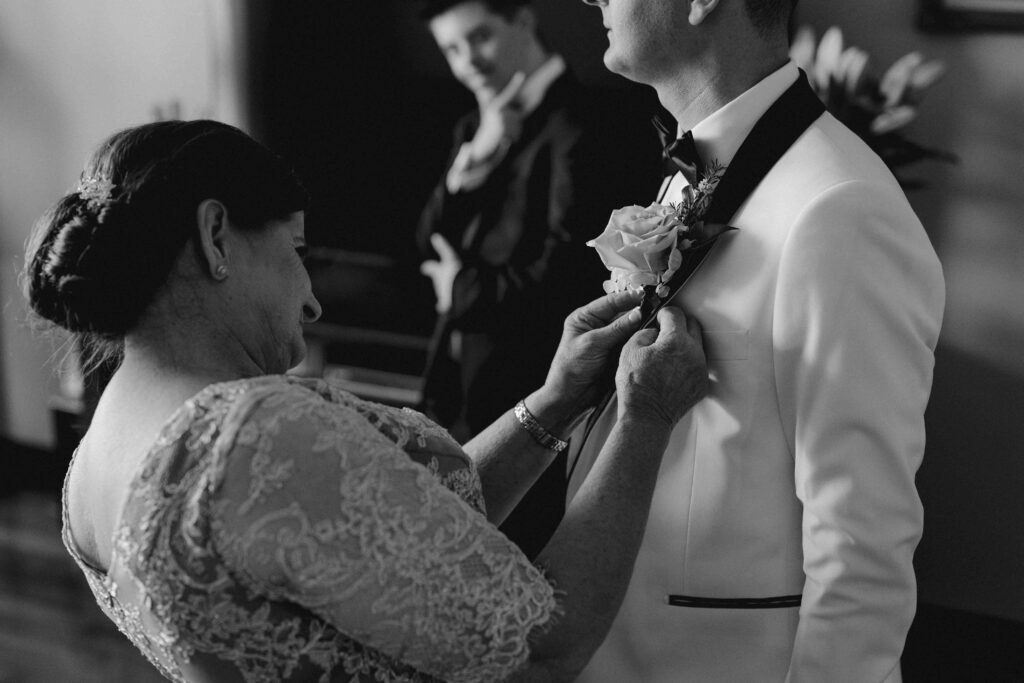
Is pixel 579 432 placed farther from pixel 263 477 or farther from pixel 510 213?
pixel 510 213

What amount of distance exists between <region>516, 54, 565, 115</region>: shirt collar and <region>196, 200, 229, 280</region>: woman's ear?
7.05ft

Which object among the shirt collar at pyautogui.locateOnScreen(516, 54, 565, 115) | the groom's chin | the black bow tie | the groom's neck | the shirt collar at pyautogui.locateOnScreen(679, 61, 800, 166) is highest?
the groom's chin

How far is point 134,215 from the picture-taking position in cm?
109

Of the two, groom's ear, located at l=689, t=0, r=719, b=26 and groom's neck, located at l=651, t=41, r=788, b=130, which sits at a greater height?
groom's ear, located at l=689, t=0, r=719, b=26

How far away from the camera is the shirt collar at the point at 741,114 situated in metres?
1.36

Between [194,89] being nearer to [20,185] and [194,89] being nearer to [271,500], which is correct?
[20,185]

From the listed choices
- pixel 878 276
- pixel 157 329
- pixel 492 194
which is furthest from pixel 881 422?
pixel 492 194

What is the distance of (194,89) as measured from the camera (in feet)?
14.0

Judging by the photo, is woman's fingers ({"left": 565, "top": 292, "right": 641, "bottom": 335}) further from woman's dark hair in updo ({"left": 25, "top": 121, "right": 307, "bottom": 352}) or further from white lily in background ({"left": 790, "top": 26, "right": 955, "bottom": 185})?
white lily in background ({"left": 790, "top": 26, "right": 955, "bottom": 185})

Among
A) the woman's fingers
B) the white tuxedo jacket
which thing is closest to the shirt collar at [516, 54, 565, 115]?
the woman's fingers

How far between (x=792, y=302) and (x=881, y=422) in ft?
0.55

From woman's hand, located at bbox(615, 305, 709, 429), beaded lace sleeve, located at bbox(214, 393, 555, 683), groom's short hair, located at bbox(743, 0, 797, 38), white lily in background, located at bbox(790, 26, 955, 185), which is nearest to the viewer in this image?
beaded lace sleeve, located at bbox(214, 393, 555, 683)

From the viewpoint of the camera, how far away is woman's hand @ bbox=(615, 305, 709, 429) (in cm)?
124

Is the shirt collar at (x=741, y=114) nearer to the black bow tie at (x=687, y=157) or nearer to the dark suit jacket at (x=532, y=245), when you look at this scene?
the black bow tie at (x=687, y=157)
